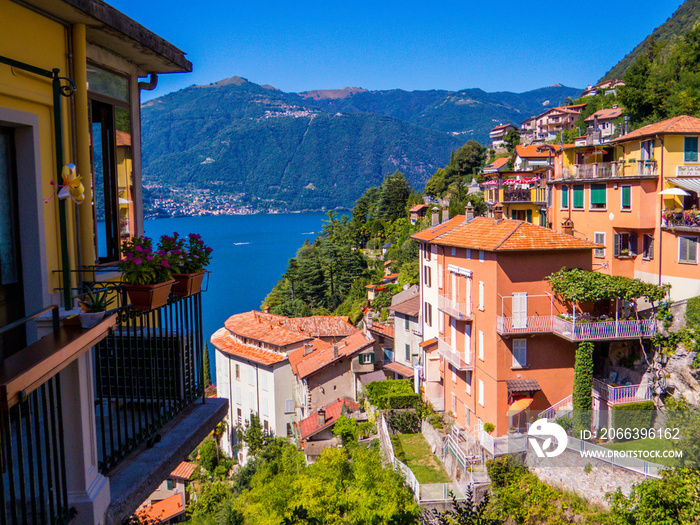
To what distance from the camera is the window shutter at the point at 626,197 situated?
22.6m

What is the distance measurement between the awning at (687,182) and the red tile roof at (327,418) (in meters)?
19.6

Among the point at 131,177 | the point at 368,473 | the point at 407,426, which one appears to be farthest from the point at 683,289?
the point at 131,177

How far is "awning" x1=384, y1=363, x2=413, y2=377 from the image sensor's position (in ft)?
101

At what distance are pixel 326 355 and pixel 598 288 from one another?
59.7 feet

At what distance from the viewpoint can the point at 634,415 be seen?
1708 cm

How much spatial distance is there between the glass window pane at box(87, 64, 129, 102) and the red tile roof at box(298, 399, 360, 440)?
986 inches

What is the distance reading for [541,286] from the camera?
19531 millimetres

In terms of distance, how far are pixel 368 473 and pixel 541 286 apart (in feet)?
31.9

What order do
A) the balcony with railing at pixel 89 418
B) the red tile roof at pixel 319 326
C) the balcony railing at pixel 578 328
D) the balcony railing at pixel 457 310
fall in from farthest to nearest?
the red tile roof at pixel 319 326, the balcony railing at pixel 457 310, the balcony railing at pixel 578 328, the balcony with railing at pixel 89 418

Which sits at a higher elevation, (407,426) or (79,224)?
(79,224)

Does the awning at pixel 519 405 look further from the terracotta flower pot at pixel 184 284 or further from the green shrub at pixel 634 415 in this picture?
the terracotta flower pot at pixel 184 284

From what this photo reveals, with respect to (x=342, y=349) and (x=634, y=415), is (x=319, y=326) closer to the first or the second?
(x=342, y=349)

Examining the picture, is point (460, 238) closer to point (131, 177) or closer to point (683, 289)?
point (683, 289)

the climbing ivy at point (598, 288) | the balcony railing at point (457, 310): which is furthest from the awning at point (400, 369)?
the climbing ivy at point (598, 288)
